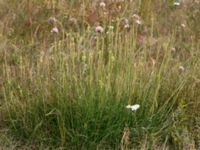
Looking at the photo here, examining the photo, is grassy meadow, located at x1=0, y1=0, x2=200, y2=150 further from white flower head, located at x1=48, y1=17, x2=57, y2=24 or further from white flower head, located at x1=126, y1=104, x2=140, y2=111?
white flower head, located at x1=48, y1=17, x2=57, y2=24

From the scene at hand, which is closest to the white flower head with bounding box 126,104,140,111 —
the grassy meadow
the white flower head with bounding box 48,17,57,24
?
the grassy meadow

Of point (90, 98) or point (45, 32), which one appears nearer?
point (90, 98)

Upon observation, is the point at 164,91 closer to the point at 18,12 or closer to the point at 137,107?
the point at 137,107

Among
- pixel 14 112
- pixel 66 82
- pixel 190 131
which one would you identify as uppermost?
pixel 66 82

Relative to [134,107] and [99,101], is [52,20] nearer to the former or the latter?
[99,101]

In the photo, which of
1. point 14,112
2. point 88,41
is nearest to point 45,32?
point 88,41

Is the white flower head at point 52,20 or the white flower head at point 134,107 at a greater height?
the white flower head at point 52,20

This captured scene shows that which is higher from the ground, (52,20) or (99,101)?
(52,20)

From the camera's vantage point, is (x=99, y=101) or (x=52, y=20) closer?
(x=99, y=101)

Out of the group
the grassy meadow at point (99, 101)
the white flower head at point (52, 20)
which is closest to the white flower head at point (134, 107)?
the grassy meadow at point (99, 101)

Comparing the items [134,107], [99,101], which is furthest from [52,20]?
[134,107]

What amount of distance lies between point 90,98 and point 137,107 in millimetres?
292

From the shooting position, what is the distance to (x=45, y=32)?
3971 millimetres

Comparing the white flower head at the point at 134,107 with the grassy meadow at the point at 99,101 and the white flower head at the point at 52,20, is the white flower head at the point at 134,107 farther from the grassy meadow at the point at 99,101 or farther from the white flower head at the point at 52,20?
the white flower head at the point at 52,20
